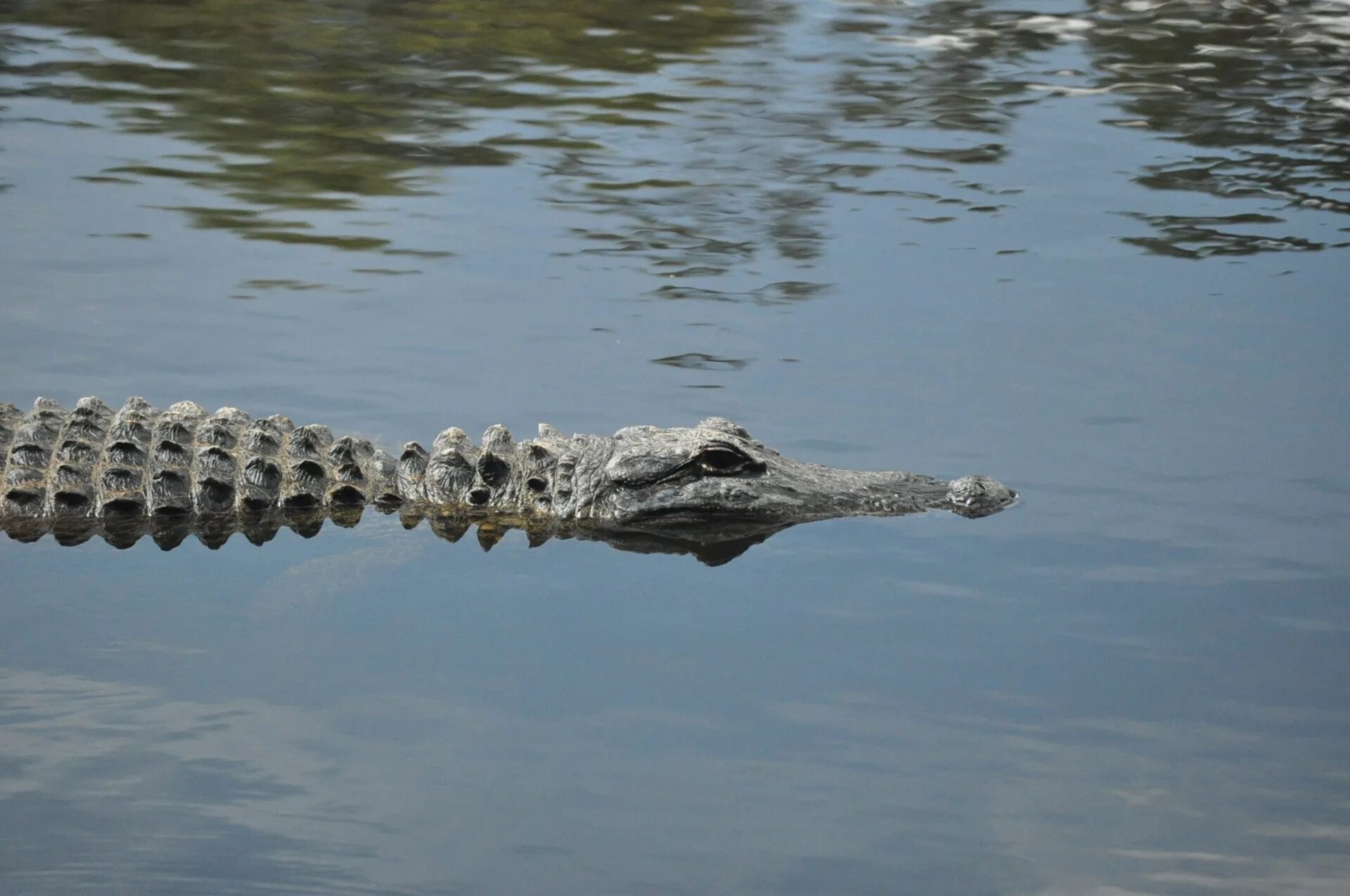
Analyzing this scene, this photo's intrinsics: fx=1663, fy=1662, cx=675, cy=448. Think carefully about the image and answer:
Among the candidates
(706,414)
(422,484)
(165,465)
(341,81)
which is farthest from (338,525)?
(341,81)

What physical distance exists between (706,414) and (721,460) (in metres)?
0.85

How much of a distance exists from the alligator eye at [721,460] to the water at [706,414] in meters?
0.33

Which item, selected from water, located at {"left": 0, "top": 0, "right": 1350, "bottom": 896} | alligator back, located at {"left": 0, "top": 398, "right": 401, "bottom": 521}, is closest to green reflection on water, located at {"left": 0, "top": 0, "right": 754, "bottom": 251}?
water, located at {"left": 0, "top": 0, "right": 1350, "bottom": 896}

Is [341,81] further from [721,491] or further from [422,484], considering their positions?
[721,491]

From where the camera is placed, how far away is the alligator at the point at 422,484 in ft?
20.7

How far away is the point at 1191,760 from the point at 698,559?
2.08 m

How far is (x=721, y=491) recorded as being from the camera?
6508 mm

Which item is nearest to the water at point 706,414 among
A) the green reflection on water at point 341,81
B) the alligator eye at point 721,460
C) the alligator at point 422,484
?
the green reflection on water at point 341,81

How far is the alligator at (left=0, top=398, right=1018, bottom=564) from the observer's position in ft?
20.7

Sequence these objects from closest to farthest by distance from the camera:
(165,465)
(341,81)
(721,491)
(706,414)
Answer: (165,465) < (721,491) < (706,414) < (341,81)

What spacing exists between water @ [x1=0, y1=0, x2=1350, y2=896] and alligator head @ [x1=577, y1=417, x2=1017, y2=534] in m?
0.13

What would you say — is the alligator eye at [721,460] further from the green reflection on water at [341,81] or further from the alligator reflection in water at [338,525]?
the green reflection on water at [341,81]

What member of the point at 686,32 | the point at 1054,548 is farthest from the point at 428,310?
the point at 686,32

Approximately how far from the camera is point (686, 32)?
46.7ft
